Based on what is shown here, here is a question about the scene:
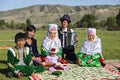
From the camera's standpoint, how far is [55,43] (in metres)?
11.2

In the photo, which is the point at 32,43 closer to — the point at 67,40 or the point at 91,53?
the point at 67,40

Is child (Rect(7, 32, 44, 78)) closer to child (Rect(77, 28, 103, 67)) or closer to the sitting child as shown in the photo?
the sitting child

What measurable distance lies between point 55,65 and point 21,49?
1676 mm

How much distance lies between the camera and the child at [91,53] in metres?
10.9

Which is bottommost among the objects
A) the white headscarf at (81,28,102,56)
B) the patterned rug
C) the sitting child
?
the patterned rug

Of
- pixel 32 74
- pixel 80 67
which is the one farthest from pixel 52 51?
pixel 32 74

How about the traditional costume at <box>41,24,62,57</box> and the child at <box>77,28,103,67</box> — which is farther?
the traditional costume at <box>41,24,62,57</box>

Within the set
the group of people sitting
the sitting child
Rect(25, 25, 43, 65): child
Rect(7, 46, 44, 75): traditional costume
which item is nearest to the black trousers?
the group of people sitting

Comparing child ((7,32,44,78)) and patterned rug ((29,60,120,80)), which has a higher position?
child ((7,32,44,78))

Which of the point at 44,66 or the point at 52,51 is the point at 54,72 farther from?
the point at 52,51

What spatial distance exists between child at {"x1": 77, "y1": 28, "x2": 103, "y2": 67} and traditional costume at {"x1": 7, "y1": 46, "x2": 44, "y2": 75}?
2369 millimetres

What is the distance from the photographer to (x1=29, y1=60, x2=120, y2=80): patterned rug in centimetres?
885

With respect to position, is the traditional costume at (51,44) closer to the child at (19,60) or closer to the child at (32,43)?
the child at (32,43)

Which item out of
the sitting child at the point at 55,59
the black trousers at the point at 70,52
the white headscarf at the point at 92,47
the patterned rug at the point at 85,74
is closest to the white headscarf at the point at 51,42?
the sitting child at the point at 55,59
